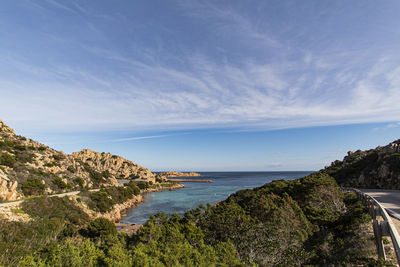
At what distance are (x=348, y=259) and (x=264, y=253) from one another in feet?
12.9

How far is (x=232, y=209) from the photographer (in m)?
17.0

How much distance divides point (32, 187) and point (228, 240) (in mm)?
36654

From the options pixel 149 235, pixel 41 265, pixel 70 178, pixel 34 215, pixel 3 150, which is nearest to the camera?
pixel 41 265

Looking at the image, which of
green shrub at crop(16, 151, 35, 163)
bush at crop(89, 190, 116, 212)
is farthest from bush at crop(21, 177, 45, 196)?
green shrub at crop(16, 151, 35, 163)

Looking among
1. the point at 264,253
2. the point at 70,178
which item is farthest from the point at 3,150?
the point at 264,253

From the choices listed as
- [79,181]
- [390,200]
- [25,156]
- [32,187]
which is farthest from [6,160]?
[390,200]

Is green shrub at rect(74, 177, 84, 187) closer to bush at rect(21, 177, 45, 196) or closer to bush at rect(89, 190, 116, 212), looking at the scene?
bush at rect(89, 190, 116, 212)

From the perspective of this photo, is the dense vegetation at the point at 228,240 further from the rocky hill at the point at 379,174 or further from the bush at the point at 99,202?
the rocky hill at the point at 379,174

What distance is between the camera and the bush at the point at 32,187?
103 ft

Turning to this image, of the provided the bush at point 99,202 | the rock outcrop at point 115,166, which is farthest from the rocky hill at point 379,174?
the rock outcrop at point 115,166

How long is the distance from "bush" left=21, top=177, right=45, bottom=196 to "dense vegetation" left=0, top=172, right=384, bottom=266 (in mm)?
9017

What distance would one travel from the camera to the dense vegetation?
25.8ft

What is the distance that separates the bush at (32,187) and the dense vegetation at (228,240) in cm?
902

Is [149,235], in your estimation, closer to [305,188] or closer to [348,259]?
[348,259]
